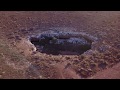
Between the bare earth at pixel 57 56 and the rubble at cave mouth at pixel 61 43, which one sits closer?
the bare earth at pixel 57 56

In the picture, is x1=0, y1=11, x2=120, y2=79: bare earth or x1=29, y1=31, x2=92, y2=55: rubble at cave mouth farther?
x1=29, y1=31, x2=92, y2=55: rubble at cave mouth

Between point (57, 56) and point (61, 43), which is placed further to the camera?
point (61, 43)

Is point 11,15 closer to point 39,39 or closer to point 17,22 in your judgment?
point 17,22

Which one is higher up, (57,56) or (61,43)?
(61,43)

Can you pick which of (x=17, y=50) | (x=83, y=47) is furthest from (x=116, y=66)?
(x=17, y=50)

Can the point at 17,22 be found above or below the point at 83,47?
above
